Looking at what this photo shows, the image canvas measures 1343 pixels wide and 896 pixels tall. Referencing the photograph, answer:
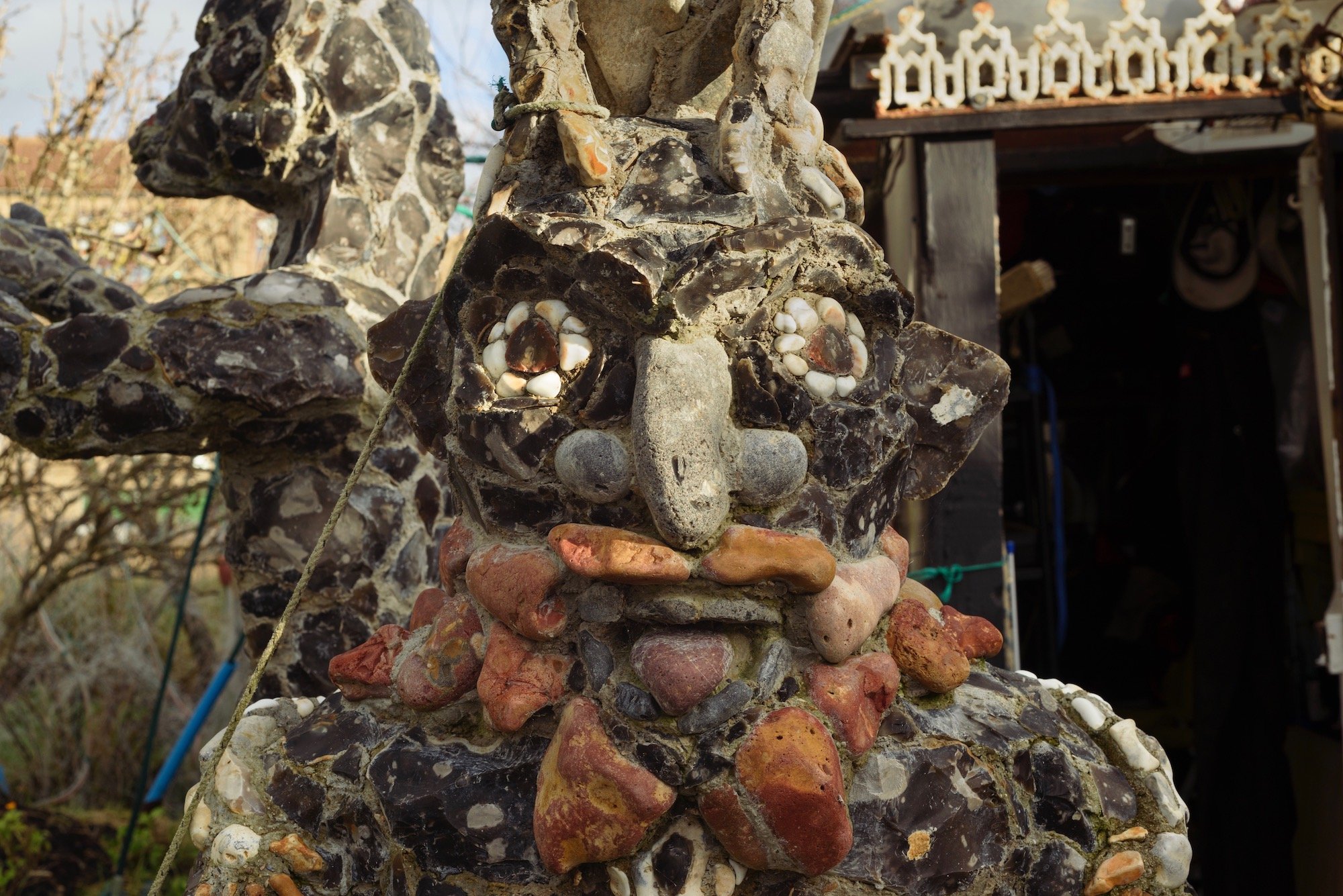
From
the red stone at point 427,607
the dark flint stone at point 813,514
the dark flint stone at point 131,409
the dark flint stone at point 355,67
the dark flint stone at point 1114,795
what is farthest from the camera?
the dark flint stone at point 355,67

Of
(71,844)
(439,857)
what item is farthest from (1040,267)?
(71,844)

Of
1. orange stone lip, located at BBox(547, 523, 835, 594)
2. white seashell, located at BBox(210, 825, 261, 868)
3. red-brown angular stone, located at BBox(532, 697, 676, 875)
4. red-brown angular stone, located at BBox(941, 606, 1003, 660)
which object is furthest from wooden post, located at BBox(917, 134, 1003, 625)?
white seashell, located at BBox(210, 825, 261, 868)

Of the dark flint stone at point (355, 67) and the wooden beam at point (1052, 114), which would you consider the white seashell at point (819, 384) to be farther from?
the dark flint stone at point (355, 67)

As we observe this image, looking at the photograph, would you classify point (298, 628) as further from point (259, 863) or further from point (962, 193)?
point (962, 193)

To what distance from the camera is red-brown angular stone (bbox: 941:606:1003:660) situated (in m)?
1.57

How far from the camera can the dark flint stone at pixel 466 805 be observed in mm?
1358

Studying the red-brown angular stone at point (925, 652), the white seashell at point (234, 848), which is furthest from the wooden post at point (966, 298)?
the white seashell at point (234, 848)

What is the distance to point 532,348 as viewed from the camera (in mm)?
1437

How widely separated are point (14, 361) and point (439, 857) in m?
1.46

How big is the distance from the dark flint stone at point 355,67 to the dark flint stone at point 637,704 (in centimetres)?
183

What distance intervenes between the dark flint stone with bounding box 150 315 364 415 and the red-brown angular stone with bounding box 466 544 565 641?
3.75 feet

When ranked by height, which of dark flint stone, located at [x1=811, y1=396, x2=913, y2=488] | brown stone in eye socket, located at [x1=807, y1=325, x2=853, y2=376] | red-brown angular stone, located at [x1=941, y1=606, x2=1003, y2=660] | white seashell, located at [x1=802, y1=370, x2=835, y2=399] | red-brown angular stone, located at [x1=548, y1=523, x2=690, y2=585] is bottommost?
red-brown angular stone, located at [x1=941, y1=606, x2=1003, y2=660]

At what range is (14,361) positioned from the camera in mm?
2299

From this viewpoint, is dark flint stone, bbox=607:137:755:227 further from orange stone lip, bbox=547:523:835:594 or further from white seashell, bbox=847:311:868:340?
orange stone lip, bbox=547:523:835:594
